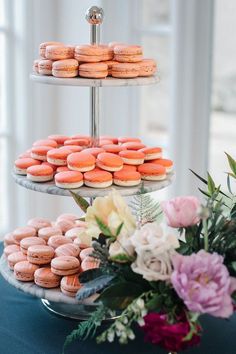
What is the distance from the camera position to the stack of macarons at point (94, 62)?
147cm

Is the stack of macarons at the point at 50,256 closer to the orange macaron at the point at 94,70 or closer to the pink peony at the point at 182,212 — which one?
the pink peony at the point at 182,212

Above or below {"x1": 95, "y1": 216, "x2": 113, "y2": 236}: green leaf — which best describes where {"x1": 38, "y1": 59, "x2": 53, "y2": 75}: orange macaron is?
above

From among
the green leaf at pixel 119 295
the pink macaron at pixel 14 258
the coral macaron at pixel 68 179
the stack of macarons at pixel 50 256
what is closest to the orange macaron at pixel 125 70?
the coral macaron at pixel 68 179

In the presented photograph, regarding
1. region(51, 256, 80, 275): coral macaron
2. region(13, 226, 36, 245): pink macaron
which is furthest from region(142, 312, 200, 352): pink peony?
region(13, 226, 36, 245): pink macaron

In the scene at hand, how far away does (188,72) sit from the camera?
2.61m

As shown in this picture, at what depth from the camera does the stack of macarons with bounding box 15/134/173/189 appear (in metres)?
1.49

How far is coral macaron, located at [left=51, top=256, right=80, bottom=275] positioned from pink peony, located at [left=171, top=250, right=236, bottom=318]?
0.36 metres

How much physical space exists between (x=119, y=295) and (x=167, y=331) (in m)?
0.13

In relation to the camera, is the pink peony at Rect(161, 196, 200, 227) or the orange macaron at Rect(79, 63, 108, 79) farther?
the orange macaron at Rect(79, 63, 108, 79)

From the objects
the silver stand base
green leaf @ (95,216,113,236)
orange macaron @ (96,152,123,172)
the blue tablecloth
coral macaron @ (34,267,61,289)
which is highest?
orange macaron @ (96,152,123,172)

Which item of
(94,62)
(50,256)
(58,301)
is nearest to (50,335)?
(58,301)

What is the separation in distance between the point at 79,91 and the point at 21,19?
37cm

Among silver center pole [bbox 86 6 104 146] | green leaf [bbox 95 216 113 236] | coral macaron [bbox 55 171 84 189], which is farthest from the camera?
silver center pole [bbox 86 6 104 146]

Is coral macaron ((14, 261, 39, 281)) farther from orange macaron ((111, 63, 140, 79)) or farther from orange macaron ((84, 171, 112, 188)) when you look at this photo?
orange macaron ((111, 63, 140, 79))
